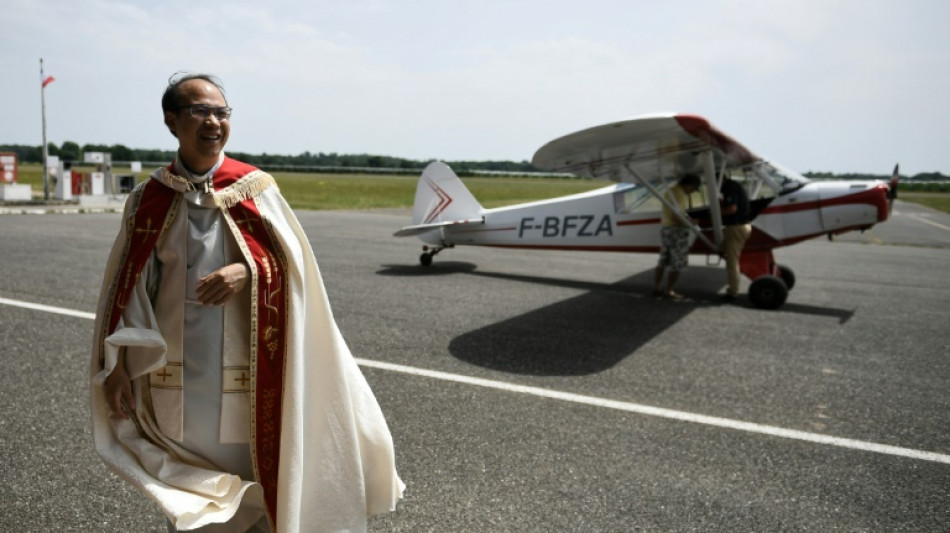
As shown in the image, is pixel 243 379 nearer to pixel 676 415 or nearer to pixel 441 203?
pixel 676 415

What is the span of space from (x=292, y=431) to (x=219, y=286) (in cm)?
54

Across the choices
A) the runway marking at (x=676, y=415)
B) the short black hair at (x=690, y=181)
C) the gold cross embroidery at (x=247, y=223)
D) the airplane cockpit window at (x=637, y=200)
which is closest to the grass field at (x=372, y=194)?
the airplane cockpit window at (x=637, y=200)

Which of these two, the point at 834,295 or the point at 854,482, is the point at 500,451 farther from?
Answer: the point at 834,295

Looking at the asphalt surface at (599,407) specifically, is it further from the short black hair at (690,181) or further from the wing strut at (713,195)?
the short black hair at (690,181)

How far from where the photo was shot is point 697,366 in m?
5.47

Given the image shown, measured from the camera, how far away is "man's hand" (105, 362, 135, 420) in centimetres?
195

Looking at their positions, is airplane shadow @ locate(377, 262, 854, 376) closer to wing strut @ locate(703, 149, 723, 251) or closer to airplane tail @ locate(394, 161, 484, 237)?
wing strut @ locate(703, 149, 723, 251)

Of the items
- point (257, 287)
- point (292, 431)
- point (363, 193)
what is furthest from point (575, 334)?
point (363, 193)

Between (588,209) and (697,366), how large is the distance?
5144 mm

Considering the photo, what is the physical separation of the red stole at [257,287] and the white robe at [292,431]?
0.09 feet

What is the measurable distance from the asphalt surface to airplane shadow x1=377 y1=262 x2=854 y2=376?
0.04 metres

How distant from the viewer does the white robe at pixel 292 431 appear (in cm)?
192

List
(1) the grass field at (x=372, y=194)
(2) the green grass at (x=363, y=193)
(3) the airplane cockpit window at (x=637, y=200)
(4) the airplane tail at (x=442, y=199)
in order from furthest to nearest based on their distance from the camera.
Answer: (1) the grass field at (x=372, y=194) → (2) the green grass at (x=363, y=193) → (4) the airplane tail at (x=442, y=199) → (3) the airplane cockpit window at (x=637, y=200)

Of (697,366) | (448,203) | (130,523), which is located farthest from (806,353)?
(448,203)
